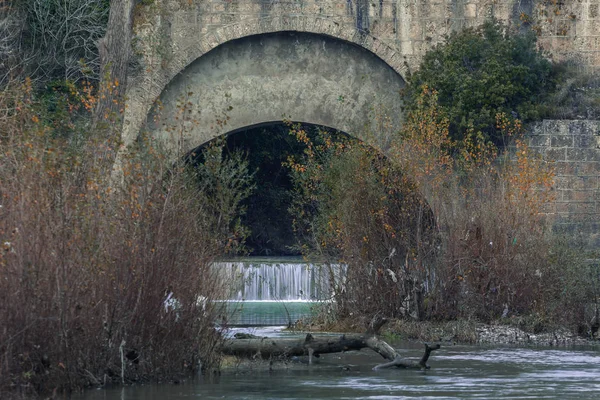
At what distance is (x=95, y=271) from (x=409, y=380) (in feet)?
12.4

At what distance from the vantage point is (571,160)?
24609 millimetres

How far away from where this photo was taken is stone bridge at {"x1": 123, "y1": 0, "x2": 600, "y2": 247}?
26.3m

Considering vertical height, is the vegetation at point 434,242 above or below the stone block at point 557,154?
below

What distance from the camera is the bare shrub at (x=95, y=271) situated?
41.2 feet

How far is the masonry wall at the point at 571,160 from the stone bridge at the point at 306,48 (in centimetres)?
228

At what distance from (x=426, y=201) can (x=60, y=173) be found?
8.95m

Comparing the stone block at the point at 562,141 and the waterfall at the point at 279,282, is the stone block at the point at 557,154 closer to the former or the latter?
the stone block at the point at 562,141

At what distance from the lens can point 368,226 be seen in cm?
2120

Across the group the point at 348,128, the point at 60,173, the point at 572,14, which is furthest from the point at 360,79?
the point at 60,173

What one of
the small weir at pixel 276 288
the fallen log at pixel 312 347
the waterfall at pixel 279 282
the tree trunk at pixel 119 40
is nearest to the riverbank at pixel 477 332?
the fallen log at pixel 312 347

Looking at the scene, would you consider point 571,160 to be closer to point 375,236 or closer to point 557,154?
point 557,154

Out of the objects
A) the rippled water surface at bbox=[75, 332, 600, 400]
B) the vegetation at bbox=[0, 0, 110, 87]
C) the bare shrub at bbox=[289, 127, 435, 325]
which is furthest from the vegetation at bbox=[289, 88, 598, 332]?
the vegetation at bbox=[0, 0, 110, 87]

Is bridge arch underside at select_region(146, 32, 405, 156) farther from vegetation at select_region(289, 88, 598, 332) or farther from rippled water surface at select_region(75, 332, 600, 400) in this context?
rippled water surface at select_region(75, 332, 600, 400)

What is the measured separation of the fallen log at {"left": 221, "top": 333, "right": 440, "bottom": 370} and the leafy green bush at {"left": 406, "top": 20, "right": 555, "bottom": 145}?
880 cm
